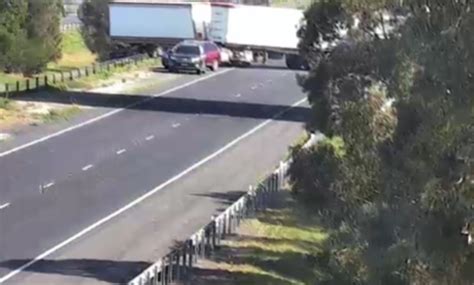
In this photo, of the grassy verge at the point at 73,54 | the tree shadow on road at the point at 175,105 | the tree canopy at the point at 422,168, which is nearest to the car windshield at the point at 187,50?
the tree shadow on road at the point at 175,105

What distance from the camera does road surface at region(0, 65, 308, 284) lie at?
23.9 meters

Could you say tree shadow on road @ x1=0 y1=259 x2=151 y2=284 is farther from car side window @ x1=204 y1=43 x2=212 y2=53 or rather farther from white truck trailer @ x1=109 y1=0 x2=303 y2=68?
white truck trailer @ x1=109 y1=0 x2=303 y2=68

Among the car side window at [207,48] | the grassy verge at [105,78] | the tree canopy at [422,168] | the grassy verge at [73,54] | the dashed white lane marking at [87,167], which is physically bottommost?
the grassy verge at [73,54]

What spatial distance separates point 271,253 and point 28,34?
37.0 meters

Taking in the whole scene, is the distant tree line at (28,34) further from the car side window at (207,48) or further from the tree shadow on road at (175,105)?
the tree shadow on road at (175,105)

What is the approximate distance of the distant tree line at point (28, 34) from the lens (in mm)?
56353

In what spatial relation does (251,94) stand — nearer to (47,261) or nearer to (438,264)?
(47,261)

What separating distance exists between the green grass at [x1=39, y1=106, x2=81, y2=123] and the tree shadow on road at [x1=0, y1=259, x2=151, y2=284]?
769 inches

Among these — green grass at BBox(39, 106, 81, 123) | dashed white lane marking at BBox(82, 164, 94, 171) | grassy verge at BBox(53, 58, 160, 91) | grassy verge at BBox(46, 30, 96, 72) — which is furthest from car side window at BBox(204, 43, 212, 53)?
dashed white lane marking at BBox(82, 164, 94, 171)

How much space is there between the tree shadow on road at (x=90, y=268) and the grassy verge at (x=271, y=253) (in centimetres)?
→ 116

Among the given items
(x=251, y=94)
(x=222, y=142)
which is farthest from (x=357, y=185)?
(x=251, y=94)

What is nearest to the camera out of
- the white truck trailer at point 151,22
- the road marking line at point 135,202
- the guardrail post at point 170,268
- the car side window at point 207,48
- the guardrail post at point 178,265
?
the guardrail post at point 170,268

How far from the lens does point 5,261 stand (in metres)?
23.1

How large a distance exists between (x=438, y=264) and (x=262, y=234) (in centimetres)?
1537
